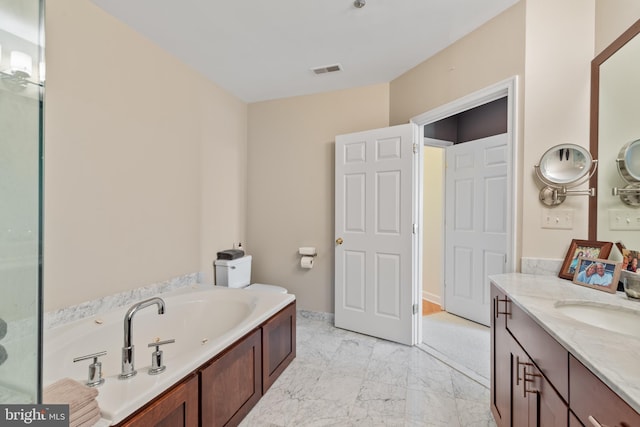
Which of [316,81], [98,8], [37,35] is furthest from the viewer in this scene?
[316,81]

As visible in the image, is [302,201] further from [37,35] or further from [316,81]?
[37,35]

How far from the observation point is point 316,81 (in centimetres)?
280

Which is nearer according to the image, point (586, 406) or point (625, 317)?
point (586, 406)

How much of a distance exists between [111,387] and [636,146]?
8.26 feet

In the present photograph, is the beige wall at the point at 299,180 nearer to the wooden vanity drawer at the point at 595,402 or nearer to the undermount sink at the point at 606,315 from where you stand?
the undermount sink at the point at 606,315

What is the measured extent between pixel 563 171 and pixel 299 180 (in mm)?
2267

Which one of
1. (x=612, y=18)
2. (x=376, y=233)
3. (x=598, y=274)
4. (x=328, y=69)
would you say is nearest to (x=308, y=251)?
Answer: (x=376, y=233)

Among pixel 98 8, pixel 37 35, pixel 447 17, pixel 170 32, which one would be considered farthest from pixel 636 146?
pixel 98 8

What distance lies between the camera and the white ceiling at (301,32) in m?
1.77

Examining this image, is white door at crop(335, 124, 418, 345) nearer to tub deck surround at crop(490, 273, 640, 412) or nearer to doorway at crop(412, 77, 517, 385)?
doorway at crop(412, 77, 517, 385)

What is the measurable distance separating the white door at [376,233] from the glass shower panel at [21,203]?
2321mm

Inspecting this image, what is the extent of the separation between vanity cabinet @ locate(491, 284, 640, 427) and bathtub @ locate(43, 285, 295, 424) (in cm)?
133

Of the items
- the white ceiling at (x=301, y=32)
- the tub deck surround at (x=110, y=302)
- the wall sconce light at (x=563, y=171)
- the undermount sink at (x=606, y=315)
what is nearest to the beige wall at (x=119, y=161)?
the tub deck surround at (x=110, y=302)

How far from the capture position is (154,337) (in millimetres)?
1873
